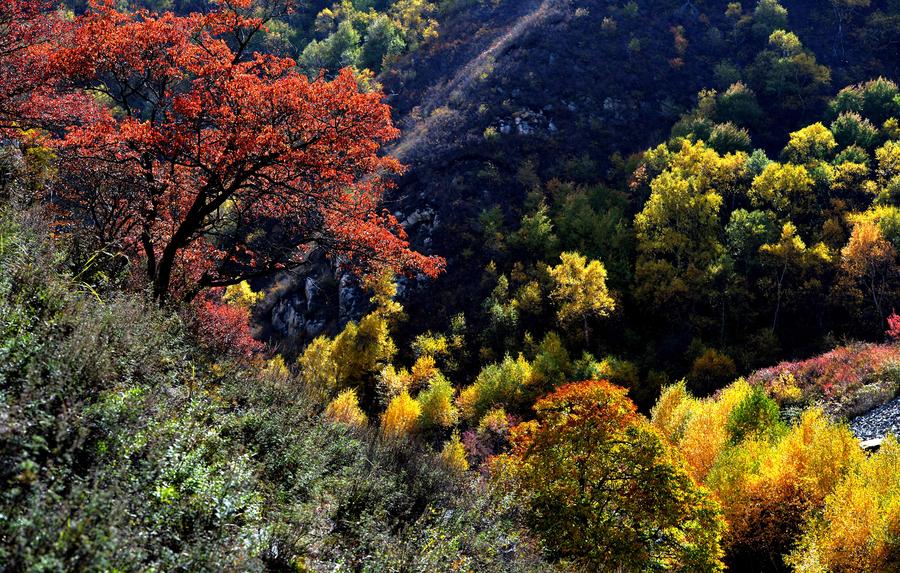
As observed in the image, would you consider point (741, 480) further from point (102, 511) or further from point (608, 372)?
point (102, 511)

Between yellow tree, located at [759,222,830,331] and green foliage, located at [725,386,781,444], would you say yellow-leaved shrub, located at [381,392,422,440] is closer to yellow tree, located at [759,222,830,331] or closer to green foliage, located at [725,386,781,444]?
green foliage, located at [725,386,781,444]

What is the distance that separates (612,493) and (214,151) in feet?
37.5

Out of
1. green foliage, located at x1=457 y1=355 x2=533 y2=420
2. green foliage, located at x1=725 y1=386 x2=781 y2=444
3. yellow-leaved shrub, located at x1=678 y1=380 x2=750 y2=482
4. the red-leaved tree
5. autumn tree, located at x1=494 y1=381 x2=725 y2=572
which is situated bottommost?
green foliage, located at x1=457 y1=355 x2=533 y2=420

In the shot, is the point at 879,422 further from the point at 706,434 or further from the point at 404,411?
the point at 404,411

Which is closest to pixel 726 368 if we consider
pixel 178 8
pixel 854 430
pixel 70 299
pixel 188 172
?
pixel 854 430

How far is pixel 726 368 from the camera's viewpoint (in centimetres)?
3030

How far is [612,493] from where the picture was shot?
464 inches

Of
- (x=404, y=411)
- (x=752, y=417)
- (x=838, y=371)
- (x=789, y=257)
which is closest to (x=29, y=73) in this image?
(x=404, y=411)

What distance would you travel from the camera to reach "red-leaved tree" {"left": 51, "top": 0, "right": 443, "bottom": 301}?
31.2ft

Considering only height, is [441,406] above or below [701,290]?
below

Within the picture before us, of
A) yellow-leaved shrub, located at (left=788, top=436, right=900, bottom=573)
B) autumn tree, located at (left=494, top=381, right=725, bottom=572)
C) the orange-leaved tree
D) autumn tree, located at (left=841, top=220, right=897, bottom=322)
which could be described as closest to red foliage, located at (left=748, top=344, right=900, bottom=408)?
autumn tree, located at (left=841, top=220, right=897, bottom=322)

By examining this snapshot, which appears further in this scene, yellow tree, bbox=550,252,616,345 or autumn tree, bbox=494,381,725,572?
yellow tree, bbox=550,252,616,345

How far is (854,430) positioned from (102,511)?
2411 cm

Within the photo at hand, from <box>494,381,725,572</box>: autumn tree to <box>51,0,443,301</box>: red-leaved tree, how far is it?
5.45 metres
